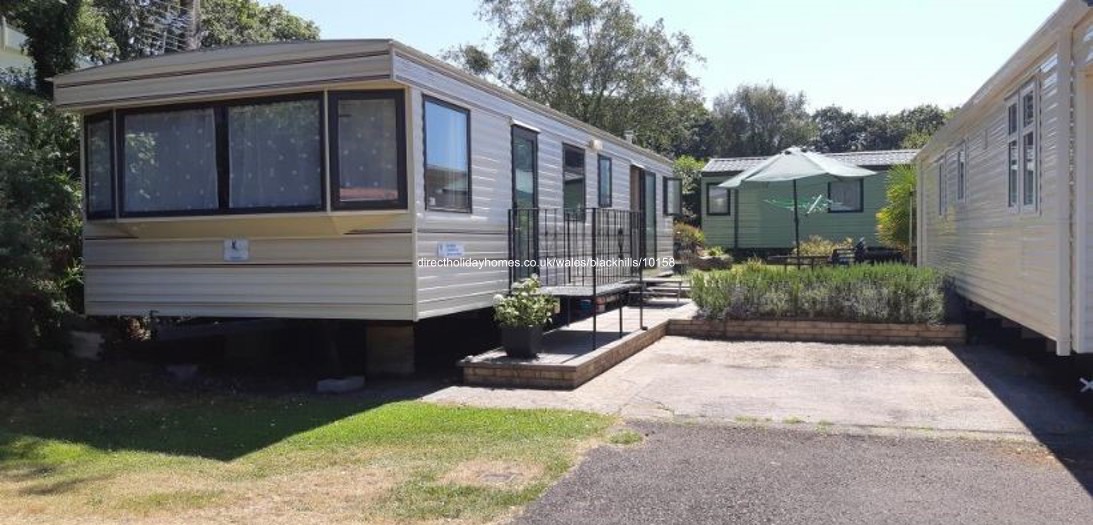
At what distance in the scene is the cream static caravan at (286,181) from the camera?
7230mm

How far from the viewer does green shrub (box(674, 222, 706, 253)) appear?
22812 mm

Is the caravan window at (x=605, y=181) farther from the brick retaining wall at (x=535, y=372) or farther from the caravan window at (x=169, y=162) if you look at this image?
the caravan window at (x=169, y=162)

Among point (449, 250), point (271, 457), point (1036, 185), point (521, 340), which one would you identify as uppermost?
point (1036, 185)

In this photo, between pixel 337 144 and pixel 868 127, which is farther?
pixel 868 127

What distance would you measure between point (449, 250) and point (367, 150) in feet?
3.93

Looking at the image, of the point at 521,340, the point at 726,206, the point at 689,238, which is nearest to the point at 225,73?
the point at 521,340

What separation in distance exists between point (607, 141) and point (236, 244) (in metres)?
6.37

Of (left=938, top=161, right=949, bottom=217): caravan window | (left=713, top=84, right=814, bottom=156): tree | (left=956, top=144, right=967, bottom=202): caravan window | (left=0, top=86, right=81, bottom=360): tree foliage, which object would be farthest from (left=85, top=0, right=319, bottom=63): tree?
(left=713, top=84, right=814, bottom=156): tree

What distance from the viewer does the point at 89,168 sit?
8.30 meters

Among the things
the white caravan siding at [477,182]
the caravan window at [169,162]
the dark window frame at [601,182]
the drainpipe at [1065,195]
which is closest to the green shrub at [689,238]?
the dark window frame at [601,182]

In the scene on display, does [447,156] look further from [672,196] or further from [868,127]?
[868,127]

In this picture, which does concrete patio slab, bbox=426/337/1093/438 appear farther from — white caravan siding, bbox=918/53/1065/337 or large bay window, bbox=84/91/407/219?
large bay window, bbox=84/91/407/219

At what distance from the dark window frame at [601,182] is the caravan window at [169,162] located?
18.9 feet

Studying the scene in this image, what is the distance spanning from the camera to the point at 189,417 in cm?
671
